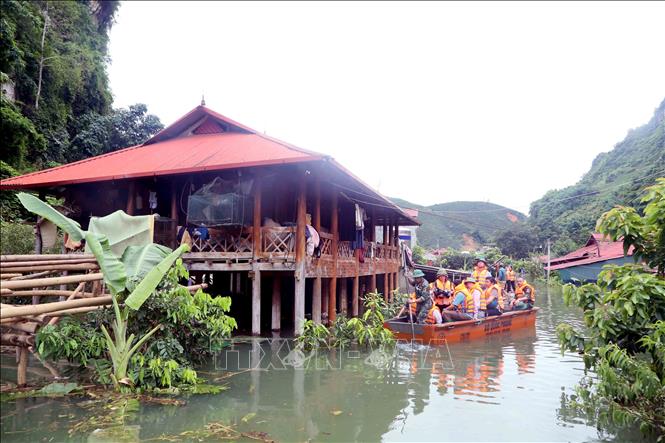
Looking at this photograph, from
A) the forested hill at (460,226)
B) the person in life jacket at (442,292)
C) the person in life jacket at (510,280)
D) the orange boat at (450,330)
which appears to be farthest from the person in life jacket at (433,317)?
the forested hill at (460,226)

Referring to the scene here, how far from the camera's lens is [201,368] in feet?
27.5

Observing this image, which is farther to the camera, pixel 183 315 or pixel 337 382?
pixel 337 382

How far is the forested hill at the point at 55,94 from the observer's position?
59.5ft

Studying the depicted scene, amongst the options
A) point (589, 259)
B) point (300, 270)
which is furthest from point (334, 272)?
point (589, 259)

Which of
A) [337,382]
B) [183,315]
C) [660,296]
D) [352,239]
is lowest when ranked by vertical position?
[337,382]

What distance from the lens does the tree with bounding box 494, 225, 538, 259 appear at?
137 feet

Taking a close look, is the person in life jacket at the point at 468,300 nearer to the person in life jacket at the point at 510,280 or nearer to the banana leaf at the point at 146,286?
the banana leaf at the point at 146,286

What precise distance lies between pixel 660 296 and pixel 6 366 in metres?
9.57

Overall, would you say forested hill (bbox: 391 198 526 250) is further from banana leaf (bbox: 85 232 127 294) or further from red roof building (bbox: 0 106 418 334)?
banana leaf (bbox: 85 232 127 294)

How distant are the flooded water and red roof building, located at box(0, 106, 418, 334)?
76.6 inches

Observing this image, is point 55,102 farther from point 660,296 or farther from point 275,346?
point 660,296

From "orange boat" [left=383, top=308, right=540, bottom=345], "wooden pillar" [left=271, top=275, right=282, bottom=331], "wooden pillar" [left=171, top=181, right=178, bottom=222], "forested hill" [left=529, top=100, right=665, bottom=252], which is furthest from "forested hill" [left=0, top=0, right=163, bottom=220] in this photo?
"forested hill" [left=529, top=100, right=665, bottom=252]

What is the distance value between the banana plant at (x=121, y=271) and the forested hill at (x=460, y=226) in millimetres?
51866

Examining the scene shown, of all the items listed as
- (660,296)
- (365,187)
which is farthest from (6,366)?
(660,296)
